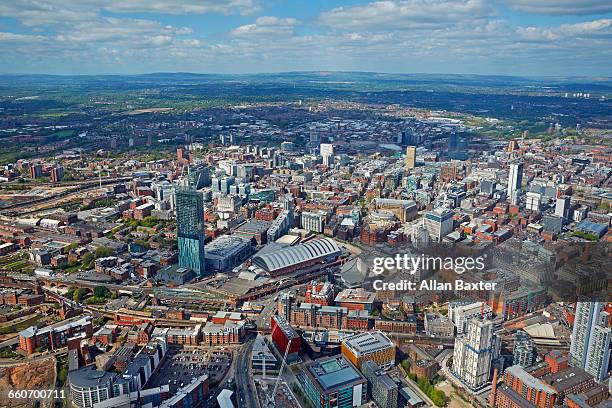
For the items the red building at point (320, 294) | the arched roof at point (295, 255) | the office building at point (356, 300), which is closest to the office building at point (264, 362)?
the red building at point (320, 294)

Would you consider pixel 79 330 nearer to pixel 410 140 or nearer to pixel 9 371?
pixel 9 371

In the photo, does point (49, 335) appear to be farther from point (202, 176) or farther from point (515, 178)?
point (515, 178)

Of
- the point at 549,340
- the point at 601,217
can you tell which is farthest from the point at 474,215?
the point at 549,340

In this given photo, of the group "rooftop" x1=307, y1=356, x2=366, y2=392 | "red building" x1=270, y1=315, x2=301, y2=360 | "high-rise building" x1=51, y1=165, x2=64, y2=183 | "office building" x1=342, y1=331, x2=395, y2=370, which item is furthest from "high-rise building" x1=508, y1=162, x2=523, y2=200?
"high-rise building" x1=51, y1=165, x2=64, y2=183

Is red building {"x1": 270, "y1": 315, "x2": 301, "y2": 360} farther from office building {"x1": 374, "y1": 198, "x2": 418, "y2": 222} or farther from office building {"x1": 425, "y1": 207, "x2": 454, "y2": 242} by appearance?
office building {"x1": 374, "y1": 198, "x2": 418, "y2": 222}

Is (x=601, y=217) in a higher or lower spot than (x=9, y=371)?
higher
